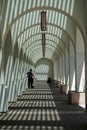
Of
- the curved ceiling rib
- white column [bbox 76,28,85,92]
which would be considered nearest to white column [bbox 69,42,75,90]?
the curved ceiling rib

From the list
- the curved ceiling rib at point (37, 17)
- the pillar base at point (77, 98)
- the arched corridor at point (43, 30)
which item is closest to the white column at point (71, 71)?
the arched corridor at point (43, 30)

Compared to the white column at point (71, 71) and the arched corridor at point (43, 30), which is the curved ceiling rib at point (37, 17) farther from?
the white column at point (71, 71)

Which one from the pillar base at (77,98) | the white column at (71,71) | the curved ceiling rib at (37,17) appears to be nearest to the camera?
the curved ceiling rib at (37,17)

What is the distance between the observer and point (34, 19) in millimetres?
23016

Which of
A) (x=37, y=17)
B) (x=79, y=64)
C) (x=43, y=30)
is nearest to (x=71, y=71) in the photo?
(x=79, y=64)

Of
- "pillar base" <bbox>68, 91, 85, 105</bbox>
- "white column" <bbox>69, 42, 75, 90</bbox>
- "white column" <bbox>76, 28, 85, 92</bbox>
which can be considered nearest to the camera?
"pillar base" <bbox>68, 91, 85, 105</bbox>

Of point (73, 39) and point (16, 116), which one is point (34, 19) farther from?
point (16, 116)

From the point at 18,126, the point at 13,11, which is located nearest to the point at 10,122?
the point at 18,126

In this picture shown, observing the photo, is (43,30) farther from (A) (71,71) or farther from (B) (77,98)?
(A) (71,71)

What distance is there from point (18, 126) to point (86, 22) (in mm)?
6581

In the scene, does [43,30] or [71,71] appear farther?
[71,71]

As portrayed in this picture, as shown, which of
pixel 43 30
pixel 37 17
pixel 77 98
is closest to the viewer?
pixel 43 30

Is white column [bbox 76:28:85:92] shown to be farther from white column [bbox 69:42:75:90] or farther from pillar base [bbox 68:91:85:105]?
white column [bbox 69:42:75:90]

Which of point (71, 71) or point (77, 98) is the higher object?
point (71, 71)
